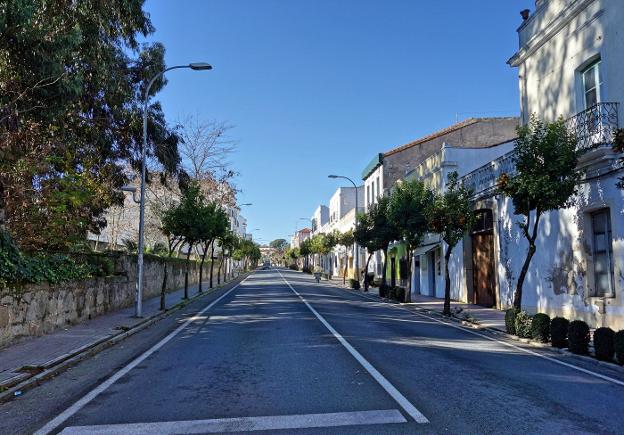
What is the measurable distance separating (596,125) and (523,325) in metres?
5.82

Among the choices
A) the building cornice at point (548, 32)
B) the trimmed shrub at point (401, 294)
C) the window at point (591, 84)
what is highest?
the building cornice at point (548, 32)

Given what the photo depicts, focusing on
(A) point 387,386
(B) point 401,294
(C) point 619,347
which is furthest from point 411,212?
(A) point 387,386

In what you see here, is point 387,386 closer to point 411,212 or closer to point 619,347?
point 619,347

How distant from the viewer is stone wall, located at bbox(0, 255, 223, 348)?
11320 millimetres

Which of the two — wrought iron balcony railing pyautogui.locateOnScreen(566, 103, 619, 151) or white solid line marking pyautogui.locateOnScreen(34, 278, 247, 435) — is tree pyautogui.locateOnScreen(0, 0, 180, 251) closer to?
white solid line marking pyautogui.locateOnScreen(34, 278, 247, 435)

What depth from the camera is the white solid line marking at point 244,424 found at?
538 centimetres

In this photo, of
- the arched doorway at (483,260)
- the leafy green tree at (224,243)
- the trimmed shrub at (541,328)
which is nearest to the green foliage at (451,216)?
the arched doorway at (483,260)

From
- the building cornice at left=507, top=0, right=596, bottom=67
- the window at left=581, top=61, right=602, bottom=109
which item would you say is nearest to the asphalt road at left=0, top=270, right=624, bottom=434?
the window at left=581, top=61, right=602, bottom=109

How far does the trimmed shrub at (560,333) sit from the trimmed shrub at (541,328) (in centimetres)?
56

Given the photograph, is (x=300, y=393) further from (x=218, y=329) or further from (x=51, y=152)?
(x=51, y=152)

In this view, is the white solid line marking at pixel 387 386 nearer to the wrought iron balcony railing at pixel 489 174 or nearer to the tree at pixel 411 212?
the wrought iron balcony railing at pixel 489 174

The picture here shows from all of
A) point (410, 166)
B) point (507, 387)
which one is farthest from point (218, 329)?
point (410, 166)

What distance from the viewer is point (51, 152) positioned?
1596 cm

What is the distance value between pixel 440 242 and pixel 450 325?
12.5 m
